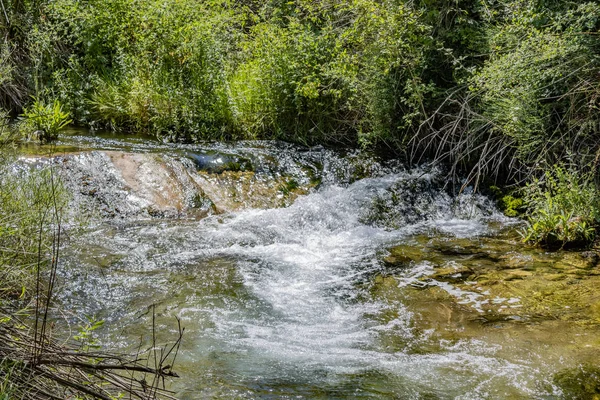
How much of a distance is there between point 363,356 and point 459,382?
66 cm

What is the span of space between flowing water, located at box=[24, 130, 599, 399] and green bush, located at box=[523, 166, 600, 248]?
62 centimetres

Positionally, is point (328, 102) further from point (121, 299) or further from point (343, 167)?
point (121, 299)

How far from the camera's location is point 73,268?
505 cm

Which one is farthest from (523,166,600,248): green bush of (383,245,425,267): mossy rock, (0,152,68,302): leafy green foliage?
(0,152,68,302): leafy green foliage

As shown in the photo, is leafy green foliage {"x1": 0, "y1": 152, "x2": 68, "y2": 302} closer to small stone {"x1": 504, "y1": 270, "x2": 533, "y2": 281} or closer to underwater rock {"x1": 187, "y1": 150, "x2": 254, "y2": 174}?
underwater rock {"x1": 187, "y1": 150, "x2": 254, "y2": 174}

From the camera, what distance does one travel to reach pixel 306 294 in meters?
5.05

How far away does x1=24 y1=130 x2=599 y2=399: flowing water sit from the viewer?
3670 mm

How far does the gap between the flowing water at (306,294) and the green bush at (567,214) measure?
2.02 feet

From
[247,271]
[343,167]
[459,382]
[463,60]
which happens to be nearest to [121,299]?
[247,271]

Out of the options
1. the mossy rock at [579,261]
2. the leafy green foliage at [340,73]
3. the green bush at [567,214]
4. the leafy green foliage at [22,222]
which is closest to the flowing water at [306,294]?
the leafy green foliage at [22,222]

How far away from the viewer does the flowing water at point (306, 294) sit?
3.67 meters

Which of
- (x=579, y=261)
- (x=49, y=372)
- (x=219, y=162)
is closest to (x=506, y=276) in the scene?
(x=579, y=261)

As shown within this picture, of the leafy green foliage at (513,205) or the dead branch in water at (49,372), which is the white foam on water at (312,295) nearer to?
the leafy green foliage at (513,205)

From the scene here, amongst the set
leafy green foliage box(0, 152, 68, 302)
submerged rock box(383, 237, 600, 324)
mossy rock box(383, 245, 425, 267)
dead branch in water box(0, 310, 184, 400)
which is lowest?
mossy rock box(383, 245, 425, 267)
